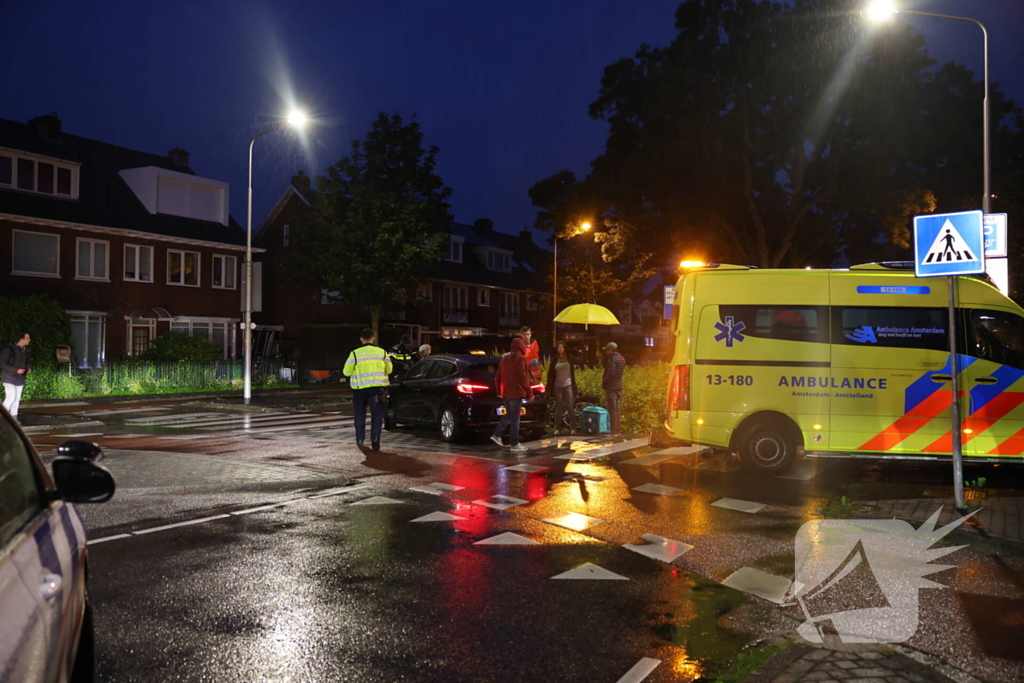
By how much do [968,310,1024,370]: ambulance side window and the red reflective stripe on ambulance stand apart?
25.9 inches

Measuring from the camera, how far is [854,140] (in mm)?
24891

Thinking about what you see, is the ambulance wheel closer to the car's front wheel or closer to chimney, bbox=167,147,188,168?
the car's front wheel

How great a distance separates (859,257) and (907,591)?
26026mm

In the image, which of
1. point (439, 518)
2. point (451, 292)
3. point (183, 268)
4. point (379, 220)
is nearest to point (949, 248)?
point (439, 518)

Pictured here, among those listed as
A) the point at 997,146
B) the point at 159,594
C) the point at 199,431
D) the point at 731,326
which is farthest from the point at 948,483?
the point at 997,146

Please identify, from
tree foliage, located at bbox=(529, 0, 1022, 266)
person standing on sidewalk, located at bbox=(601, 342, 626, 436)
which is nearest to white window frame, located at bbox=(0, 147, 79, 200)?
tree foliage, located at bbox=(529, 0, 1022, 266)

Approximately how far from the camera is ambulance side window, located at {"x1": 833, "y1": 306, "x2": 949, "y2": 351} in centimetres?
1037

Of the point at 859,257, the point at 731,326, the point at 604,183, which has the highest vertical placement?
the point at 604,183

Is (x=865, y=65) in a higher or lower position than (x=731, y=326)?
higher

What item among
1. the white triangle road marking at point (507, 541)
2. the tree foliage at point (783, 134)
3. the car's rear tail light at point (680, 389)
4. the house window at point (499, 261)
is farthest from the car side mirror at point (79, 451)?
the house window at point (499, 261)

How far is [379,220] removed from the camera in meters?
36.8

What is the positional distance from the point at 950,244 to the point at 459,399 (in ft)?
25.5

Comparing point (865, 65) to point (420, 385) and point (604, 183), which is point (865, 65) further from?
point (420, 385)

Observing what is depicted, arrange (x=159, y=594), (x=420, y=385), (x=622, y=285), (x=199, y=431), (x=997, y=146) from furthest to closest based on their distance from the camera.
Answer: (x=622, y=285) → (x=997, y=146) → (x=199, y=431) → (x=420, y=385) → (x=159, y=594)
